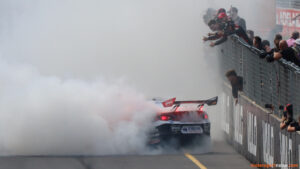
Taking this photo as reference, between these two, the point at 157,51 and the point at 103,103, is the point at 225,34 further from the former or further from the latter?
the point at 157,51

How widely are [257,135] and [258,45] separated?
5.30 ft

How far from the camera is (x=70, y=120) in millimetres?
14328

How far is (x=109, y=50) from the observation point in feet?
76.9

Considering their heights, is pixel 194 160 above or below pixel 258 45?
below

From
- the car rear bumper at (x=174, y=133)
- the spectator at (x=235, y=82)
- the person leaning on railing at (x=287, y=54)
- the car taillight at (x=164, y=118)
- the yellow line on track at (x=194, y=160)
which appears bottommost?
the yellow line on track at (x=194, y=160)

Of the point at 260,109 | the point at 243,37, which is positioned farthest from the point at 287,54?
the point at 243,37

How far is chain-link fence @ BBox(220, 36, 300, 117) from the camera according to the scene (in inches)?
427

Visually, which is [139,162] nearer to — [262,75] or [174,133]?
[174,133]

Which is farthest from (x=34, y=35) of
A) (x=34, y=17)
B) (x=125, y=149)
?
(x=125, y=149)

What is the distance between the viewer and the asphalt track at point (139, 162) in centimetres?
1227

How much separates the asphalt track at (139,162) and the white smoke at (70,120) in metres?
0.59

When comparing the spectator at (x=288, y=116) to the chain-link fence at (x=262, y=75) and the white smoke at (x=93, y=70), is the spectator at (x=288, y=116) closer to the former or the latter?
the chain-link fence at (x=262, y=75)

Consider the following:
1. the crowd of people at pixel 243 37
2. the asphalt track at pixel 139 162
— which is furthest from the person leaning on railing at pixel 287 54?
the asphalt track at pixel 139 162

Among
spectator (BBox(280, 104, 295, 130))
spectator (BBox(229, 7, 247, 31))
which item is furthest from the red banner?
spectator (BBox(280, 104, 295, 130))
